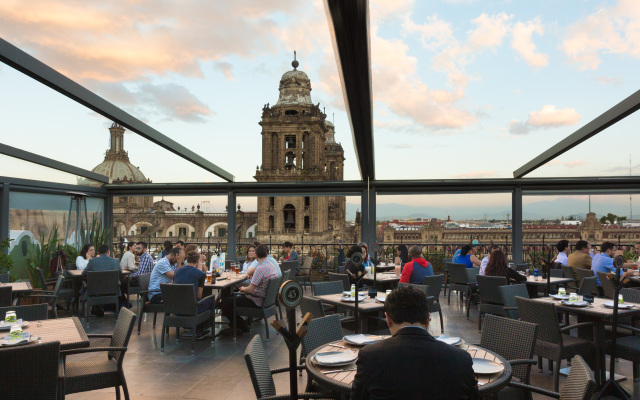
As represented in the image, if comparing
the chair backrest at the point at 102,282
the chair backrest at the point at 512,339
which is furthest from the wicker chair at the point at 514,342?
the chair backrest at the point at 102,282

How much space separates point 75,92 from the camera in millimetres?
5520

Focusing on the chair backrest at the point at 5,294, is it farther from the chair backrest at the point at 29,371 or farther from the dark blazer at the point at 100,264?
the chair backrest at the point at 29,371

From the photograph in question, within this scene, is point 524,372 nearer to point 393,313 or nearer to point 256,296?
point 393,313

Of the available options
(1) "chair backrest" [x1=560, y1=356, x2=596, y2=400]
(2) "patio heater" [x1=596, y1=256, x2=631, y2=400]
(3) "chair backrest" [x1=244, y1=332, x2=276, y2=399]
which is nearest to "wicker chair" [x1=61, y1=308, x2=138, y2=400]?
(3) "chair backrest" [x1=244, y1=332, x2=276, y2=399]

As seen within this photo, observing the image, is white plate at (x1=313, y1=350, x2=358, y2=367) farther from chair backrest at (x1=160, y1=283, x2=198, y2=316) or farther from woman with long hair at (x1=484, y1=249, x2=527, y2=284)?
woman with long hair at (x1=484, y1=249, x2=527, y2=284)

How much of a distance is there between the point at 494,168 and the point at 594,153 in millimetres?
2033

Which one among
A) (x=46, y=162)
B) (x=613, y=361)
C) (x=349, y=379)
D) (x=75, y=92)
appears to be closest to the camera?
(x=349, y=379)

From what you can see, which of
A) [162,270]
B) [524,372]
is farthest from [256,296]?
[524,372]

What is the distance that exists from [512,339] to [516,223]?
743cm

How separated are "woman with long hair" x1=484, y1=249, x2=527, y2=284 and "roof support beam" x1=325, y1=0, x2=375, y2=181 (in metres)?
2.75

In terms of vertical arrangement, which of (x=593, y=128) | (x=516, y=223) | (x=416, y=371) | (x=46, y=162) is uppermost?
(x=593, y=128)

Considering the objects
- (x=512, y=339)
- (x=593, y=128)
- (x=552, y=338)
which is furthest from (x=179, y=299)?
(x=593, y=128)

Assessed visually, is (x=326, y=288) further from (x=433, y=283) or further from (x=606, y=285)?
(x=606, y=285)

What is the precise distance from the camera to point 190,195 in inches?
448
